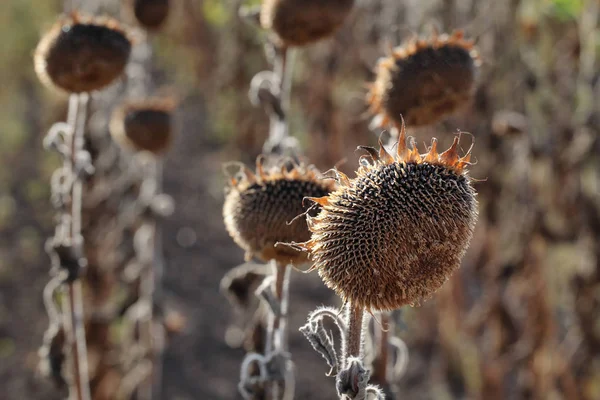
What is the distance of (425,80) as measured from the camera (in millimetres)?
1922

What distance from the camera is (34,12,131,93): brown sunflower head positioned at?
2146 millimetres

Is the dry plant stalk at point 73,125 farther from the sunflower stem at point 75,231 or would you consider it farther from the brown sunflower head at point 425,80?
the brown sunflower head at point 425,80

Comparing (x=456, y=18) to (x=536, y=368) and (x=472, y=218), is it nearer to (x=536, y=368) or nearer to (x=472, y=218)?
(x=536, y=368)

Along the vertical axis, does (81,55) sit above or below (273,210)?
above

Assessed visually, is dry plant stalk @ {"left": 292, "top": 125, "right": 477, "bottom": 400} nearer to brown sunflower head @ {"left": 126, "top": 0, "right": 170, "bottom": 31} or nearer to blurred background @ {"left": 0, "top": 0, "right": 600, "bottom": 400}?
blurred background @ {"left": 0, "top": 0, "right": 600, "bottom": 400}

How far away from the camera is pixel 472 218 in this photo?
1.30 m

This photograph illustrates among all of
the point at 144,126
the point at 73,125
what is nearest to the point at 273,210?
the point at 73,125

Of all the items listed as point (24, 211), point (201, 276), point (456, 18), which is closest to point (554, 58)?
point (456, 18)

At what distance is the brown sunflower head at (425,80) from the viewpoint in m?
1.93

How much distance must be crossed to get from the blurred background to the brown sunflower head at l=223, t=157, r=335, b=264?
A: 102 centimetres

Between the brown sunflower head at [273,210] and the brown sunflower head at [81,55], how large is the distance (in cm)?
74

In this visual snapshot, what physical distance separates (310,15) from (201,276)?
3716 mm

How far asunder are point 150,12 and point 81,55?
3.48 ft

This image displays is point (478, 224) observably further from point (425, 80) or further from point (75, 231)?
point (75, 231)
